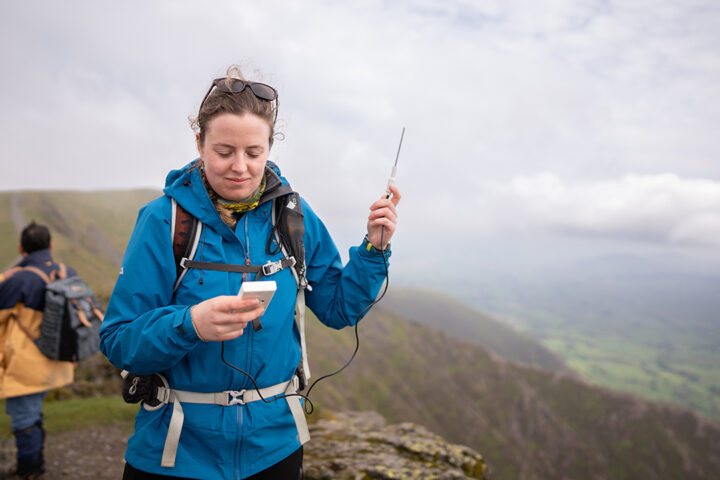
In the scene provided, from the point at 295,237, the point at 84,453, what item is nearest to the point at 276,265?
the point at 295,237

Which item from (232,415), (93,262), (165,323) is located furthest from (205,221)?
(93,262)

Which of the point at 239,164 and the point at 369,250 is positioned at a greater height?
the point at 239,164

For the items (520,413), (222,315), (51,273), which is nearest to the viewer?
(222,315)

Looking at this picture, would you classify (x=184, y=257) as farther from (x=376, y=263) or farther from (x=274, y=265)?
(x=376, y=263)

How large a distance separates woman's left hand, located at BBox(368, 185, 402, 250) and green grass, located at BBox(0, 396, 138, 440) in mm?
12287

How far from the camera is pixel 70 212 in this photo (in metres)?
121

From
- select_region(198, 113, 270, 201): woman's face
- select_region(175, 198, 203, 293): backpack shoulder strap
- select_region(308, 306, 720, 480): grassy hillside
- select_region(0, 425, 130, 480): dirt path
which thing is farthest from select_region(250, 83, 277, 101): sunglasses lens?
select_region(308, 306, 720, 480): grassy hillside

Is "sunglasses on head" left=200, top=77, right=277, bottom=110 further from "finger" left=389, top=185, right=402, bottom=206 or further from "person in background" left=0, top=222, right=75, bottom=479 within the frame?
"person in background" left=0, top=222, right=75, bottom=479

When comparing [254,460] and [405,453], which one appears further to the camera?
[405,453]

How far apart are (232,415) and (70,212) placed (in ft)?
476

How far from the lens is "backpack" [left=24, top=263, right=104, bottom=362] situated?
750cm

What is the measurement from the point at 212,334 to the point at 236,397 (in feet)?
2.69

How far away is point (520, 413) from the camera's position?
122 meters

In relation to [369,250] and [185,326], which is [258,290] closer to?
[185,326]
